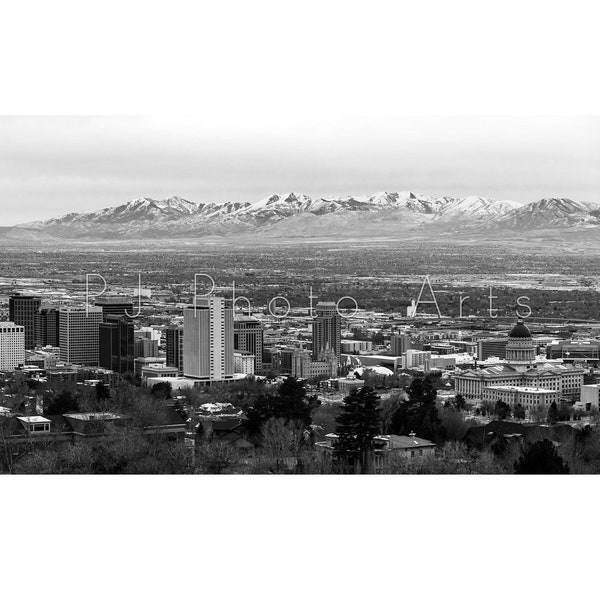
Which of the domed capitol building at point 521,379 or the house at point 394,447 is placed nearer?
the house at point 394,447

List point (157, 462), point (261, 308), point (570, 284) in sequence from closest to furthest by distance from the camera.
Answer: point (157, 462) → point (261, 308) → point (570, 284)

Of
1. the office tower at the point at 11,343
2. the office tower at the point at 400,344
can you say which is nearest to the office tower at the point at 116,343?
the office tower at the point at 11,343

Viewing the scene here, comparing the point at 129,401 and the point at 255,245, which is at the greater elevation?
the point at 255,245

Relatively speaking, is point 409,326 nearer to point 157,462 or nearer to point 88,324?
point 88,324

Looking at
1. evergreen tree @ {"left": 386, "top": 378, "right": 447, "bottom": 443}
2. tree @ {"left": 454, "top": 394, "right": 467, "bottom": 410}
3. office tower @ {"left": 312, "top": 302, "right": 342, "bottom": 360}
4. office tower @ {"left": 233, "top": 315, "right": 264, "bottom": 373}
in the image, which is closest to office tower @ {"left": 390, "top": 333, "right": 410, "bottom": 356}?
office tower @ {"left": 312, "top": 302, "right": 342, "bottom": 360}

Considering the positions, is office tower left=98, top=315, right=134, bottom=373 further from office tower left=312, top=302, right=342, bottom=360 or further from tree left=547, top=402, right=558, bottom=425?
tree left=547, top=402, right=558, bottom=425

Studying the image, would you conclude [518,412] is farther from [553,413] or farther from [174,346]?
[174,346]

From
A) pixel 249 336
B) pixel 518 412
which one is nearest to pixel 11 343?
pixel 249 336

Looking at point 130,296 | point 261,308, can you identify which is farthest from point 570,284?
point 130,296

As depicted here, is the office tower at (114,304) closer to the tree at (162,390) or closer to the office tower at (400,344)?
the tree at (162,390)
